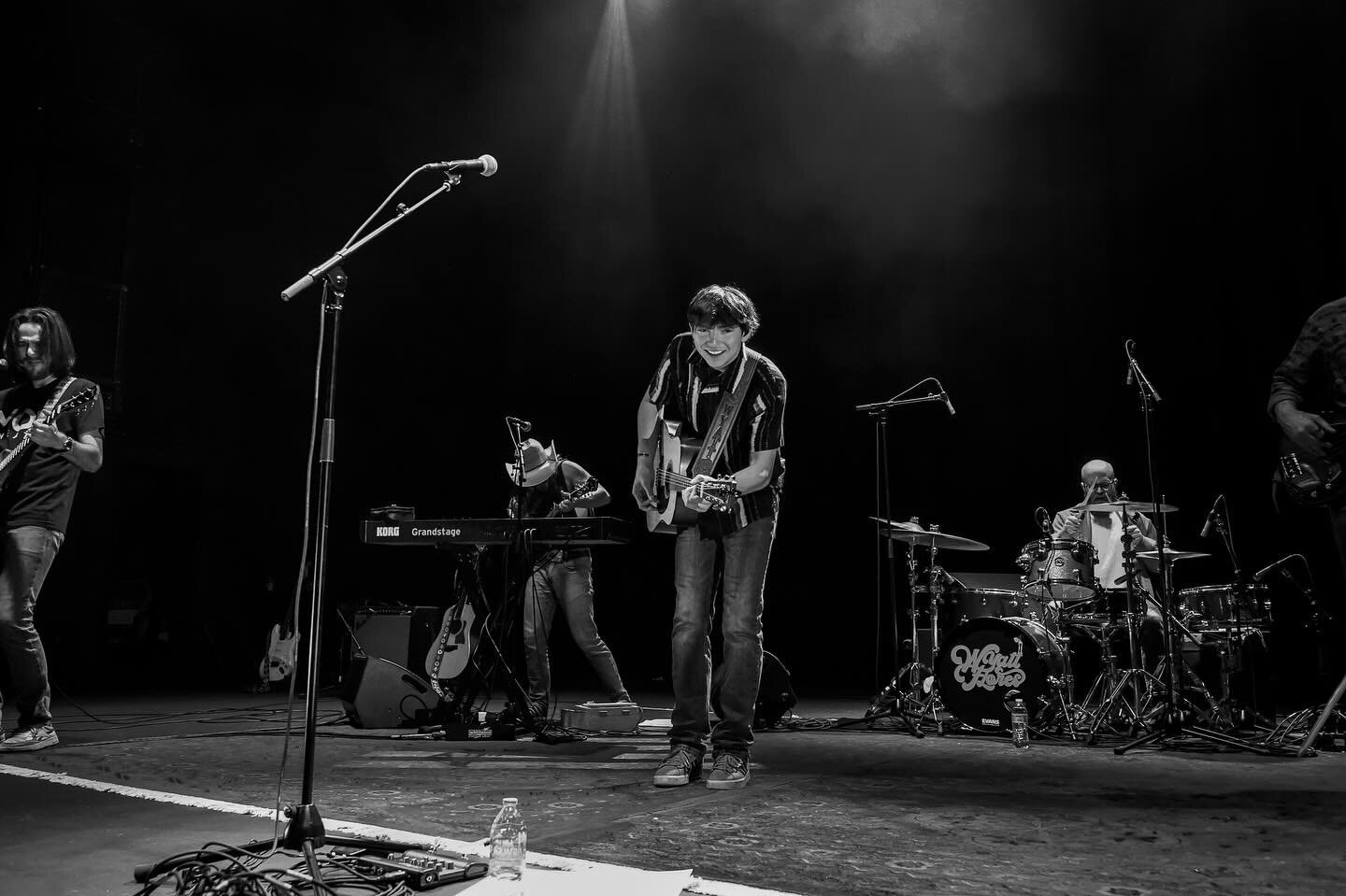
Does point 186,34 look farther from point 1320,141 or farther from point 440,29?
point 1320,141

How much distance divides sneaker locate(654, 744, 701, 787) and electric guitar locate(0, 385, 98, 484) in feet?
10.4

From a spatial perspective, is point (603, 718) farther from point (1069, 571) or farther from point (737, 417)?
point (1069, 571)

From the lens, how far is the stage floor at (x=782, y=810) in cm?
218

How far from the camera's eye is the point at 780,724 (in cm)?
622

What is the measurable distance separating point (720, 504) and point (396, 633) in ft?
15.7

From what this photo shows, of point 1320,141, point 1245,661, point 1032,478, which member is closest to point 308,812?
point 1245,661

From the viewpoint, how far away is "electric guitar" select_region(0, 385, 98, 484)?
14.3 feet

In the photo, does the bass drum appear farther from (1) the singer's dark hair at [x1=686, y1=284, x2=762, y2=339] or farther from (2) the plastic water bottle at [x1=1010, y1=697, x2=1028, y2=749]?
(1) the singer's dark hair at [x1=686, y1=284, x2=762, y2=339]

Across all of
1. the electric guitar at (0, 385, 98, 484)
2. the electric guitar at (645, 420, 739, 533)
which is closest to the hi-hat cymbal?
the electric guitar at (645, 420, 739, 533)

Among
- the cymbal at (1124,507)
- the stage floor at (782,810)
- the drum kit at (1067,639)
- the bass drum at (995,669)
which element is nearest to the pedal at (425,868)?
the stage floor at (782,810)

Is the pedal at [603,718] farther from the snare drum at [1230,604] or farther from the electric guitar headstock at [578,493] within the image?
the snare drum at [1230,604]

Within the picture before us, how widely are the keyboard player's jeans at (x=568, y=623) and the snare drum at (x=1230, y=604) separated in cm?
372

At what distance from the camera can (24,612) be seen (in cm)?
432

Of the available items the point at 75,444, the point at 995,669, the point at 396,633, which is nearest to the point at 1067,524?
the point at 995,669
